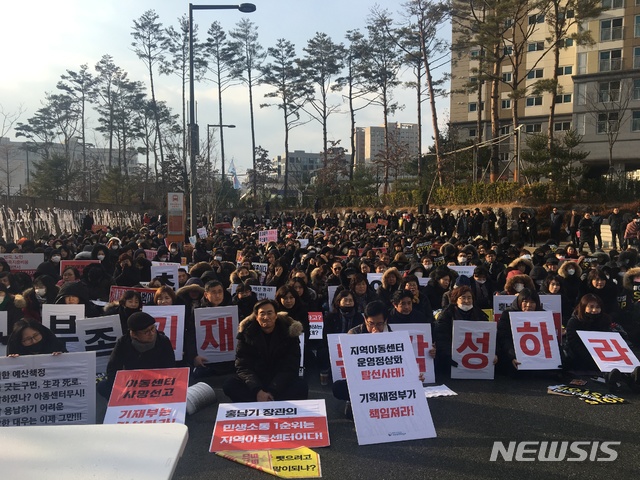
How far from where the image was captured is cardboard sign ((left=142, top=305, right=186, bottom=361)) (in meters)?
8.06

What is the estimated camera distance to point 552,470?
502 cm

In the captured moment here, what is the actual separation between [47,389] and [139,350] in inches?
38.5

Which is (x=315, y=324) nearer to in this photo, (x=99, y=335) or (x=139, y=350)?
(x=99, y=335)

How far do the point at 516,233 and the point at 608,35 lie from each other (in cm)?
2884

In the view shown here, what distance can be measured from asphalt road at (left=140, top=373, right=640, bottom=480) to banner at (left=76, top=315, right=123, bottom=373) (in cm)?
165

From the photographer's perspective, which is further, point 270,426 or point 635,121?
point 635,121

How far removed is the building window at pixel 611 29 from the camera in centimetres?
4734

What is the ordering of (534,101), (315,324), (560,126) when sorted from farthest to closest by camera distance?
1. (534,101)
2. (560,126)
3. (315,324)

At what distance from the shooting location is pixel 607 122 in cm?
4675

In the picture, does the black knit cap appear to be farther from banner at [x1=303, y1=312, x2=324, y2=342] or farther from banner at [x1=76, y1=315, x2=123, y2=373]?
banner at [x1=303, y1=312, x2=324, y2=342]

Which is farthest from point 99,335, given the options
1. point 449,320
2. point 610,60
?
point 610,60

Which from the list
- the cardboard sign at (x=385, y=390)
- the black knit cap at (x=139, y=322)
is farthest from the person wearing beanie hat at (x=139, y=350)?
the cardboard sign at (x=385, y=390)

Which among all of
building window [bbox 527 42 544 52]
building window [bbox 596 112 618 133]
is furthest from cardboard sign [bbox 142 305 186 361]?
building window [bbox 527 42 544 52]

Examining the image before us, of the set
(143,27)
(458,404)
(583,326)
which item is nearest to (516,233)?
(583,326)
